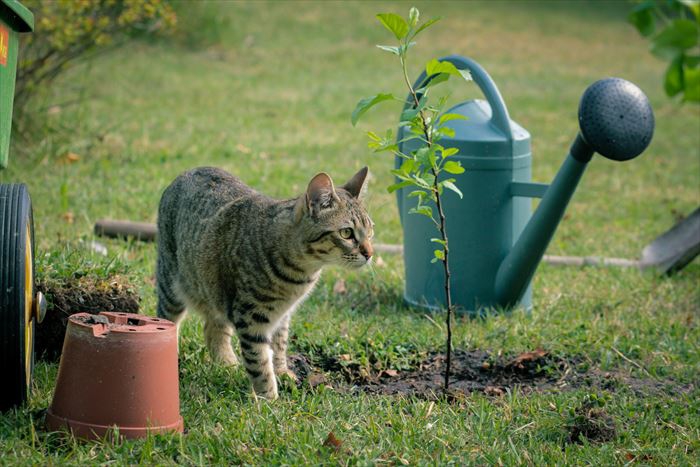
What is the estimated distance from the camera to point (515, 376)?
4.08m

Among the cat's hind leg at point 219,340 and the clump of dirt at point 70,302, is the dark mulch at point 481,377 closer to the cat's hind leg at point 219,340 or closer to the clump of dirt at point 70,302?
the cat's hind leg at point 219,340

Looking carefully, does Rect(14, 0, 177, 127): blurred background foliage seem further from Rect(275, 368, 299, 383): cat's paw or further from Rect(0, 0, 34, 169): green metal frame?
Rect(275, 368, 299, 383): cat's paw

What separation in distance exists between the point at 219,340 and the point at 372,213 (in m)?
2.89

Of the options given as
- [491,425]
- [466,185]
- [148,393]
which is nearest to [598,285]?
[466,185]

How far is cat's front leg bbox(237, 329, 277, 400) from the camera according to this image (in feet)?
11.8

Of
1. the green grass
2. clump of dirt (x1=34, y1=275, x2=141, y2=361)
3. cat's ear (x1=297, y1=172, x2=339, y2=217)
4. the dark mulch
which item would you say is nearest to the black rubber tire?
the green grass

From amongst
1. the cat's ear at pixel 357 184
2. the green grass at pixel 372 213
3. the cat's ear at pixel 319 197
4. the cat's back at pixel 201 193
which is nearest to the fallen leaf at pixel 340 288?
the green grass at pixel 372 213

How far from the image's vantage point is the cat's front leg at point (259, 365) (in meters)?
3.60

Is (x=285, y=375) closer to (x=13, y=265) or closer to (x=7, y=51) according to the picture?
(x=13, y=265)

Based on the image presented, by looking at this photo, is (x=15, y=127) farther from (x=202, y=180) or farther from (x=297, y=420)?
(x=297, y=420)

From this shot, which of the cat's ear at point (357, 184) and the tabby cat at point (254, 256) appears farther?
the cat's ear at point (357, 184)

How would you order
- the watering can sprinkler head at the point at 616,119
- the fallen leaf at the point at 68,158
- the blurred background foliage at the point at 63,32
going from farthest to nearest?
the fallen leaf at the point at 68,158 → the blurred background foliage at the point at 63,32 → the watering can sprinkler head at the point at 616,119

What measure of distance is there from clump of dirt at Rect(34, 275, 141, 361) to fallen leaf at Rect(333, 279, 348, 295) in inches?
59.3

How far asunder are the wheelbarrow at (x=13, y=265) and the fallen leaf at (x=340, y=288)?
2028 mm
